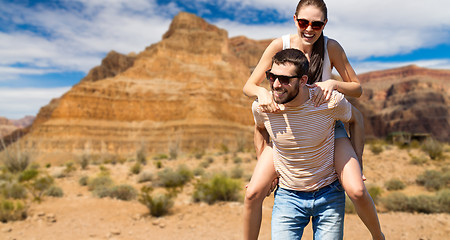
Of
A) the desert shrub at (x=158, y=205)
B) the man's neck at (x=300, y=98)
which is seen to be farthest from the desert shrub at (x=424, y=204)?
the man's neck at (x=300, y=98)

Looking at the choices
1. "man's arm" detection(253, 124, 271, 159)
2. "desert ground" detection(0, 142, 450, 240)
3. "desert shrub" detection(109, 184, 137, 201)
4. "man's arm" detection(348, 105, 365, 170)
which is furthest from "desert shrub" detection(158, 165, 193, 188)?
"man's arm" detection(348, 105, 365, 170)

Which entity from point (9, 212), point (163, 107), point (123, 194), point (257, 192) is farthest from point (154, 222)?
point (163, 107)

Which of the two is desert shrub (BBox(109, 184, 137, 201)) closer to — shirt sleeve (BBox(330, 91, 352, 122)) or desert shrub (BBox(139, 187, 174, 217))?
desert shrub (BBox(139, 187, 174, 217))

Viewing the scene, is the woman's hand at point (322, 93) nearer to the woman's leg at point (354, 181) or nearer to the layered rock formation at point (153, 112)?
the woman's leg at point (354, 181)

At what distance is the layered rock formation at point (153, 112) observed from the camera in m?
52.6

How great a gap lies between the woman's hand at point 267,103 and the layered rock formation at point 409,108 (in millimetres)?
78540

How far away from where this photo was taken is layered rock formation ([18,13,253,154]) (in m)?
52.6

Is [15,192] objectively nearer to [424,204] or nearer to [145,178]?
[145,178]

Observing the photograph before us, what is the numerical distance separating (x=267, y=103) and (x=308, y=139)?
0.38m

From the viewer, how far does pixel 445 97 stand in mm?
108938

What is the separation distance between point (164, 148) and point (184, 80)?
16762 millimetres

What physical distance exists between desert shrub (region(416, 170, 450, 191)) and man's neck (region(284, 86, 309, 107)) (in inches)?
474

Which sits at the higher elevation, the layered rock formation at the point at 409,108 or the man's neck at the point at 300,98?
the man's neck at the point at 300,98

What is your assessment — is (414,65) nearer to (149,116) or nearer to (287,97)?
→ (149,116)
